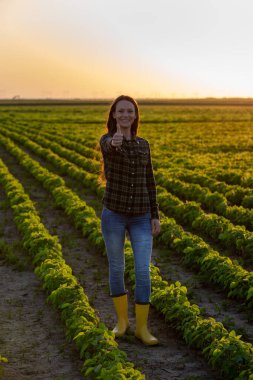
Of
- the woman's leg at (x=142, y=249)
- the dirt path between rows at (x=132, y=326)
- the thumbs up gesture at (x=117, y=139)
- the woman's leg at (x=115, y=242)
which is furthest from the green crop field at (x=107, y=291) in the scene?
the woman's leg at (x=142, y=249)

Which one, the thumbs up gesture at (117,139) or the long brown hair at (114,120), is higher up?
the long brown hair at (114,120)

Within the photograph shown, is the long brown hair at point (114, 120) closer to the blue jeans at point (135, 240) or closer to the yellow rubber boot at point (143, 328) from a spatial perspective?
the blue jeans at point (135, 240)

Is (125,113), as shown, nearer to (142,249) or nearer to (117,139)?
(117,139)

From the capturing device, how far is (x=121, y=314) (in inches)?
283

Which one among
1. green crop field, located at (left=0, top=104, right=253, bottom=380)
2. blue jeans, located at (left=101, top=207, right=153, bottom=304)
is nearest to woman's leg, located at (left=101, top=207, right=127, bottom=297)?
blue jeans, located at (left=101, top=207, right=153, bottom=304)

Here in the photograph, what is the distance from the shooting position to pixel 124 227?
6.75 metres

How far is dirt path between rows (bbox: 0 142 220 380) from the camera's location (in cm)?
643

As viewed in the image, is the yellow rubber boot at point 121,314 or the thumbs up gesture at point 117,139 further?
the yellow rubber boot at point 121,314

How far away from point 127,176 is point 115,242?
76 cm

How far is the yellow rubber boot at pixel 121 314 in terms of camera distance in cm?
707

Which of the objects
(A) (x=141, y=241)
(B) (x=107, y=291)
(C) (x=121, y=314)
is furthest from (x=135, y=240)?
(B) (x=107, y=291)

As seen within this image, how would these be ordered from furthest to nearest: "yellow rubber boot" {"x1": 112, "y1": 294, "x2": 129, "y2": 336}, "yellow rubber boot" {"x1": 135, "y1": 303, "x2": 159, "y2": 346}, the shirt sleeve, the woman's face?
"yellow rubber boot" {"x1": 112, "y1": 294, "x2": 129, "y2": 336}, "yellow rubber boot" {"x1": 135, "y1": 303, "x2": 159, "y2": 346}, the shirt sleeve, the woman's face

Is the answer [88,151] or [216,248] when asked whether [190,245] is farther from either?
[88,151]

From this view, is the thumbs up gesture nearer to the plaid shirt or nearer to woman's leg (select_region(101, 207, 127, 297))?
the plaid shirt
